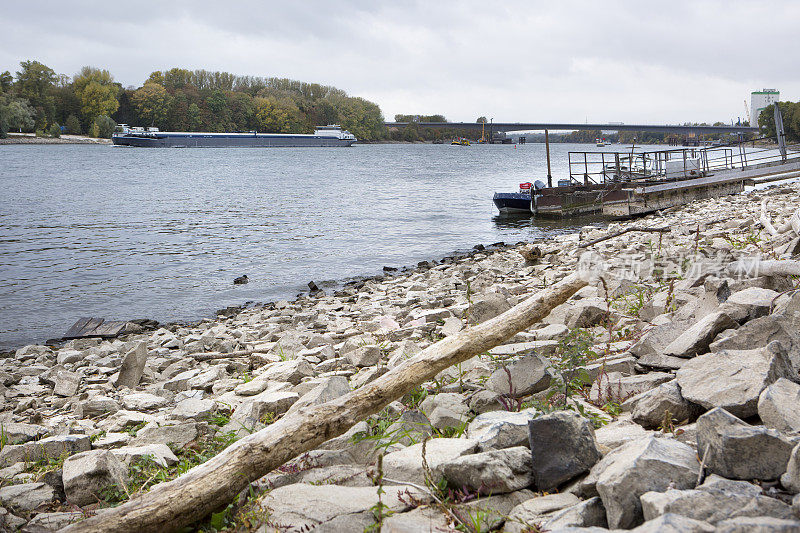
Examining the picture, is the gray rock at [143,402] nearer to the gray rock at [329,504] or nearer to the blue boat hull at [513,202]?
the gray rock at [329,504]

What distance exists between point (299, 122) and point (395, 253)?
431ft

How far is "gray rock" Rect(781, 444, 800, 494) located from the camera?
6.70 feet

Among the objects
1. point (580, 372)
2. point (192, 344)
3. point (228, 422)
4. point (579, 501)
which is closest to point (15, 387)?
point (192, 344)

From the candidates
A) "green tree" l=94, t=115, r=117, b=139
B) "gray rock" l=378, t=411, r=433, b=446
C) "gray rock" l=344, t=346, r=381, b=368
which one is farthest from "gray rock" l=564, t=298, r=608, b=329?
"green tree" l=94, t=115, r=117, b=139

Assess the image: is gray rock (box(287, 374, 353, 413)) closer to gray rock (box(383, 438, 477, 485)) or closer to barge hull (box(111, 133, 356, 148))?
gray rock (box(383, 438, 477, 485))

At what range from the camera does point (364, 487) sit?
2971 mm

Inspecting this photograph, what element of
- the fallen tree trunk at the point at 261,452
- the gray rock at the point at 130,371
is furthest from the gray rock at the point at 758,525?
the gray rock at the point at 130,371

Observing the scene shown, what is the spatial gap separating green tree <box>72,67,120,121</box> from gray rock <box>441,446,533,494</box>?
487 feet

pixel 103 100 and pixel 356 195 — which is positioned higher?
pixel 103 100

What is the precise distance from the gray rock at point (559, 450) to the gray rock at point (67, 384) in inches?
228

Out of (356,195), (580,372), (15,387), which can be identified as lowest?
(15,387)

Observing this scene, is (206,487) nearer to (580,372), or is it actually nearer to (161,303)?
(580,372)

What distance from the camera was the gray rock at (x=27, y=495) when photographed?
335cm

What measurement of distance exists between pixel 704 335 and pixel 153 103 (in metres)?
146
